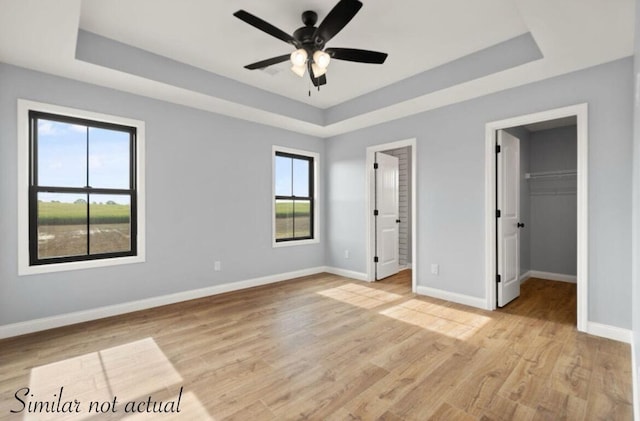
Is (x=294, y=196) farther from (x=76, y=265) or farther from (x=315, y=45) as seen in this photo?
(x=76, y=265)

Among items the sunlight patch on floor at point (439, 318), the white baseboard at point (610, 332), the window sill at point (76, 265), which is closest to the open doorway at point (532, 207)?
the sunlight patch on floor at point (439, 318)

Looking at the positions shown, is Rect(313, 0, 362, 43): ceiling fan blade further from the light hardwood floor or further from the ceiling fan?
the light hardwood floor

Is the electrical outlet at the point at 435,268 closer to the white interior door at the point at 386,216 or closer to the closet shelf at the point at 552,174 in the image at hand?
the white interior door at the point at 386,216

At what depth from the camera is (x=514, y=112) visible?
3365 millimetres

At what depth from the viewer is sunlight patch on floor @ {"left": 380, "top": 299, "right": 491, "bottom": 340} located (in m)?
2.96

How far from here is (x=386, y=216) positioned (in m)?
5.22

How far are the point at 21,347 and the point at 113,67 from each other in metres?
2.67

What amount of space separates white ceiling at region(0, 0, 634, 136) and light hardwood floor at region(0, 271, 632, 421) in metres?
2.56

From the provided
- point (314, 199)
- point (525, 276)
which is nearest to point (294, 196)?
point (314, 199)

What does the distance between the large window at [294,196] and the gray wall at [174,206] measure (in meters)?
0.20

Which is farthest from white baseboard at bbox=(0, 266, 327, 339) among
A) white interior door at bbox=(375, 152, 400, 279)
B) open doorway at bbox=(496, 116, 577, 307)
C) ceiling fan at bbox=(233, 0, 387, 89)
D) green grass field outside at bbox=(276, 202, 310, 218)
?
open doorway at bbox=(496, 116, 577, 307)

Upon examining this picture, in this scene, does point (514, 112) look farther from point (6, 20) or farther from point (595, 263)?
point (6, 20)

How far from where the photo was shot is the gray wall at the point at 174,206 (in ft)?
9.36

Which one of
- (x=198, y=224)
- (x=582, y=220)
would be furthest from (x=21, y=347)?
(x=582, y=220)
